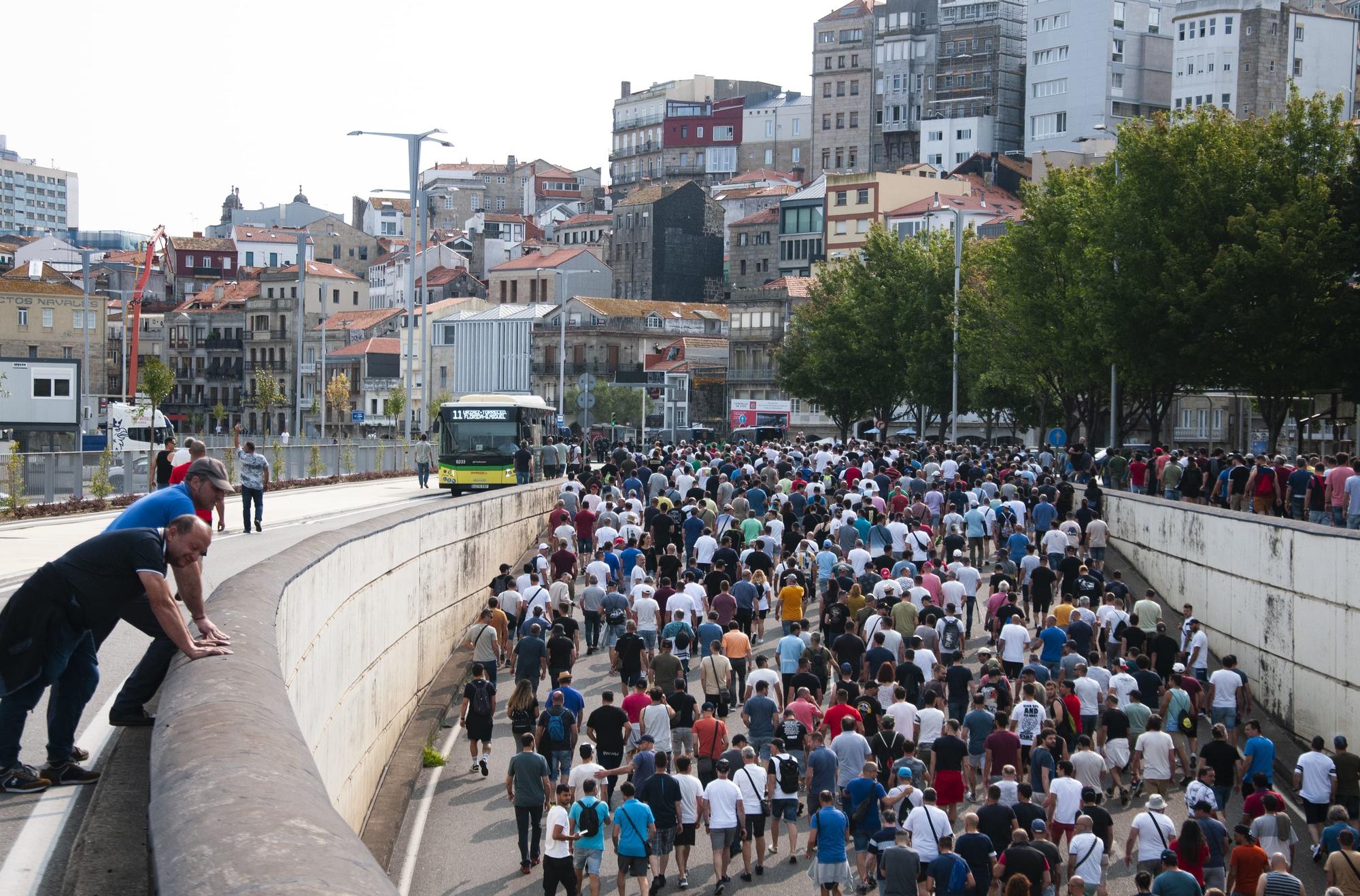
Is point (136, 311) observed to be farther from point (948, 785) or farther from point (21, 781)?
point (21, 781)

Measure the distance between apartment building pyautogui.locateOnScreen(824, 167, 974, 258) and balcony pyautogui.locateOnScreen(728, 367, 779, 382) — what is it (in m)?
10.1

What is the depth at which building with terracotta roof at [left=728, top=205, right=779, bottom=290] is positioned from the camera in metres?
123

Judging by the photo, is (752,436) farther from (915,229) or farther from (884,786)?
(884,786)

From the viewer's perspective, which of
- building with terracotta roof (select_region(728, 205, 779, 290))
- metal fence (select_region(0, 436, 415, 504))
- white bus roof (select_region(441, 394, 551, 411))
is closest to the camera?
metal fence (select_region(0, 436, 415, 504))

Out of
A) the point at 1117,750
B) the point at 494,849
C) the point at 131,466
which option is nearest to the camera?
the point at 494,849

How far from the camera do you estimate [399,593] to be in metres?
20.1

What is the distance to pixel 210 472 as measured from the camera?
7.35 metres

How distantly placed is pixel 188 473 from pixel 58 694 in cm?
115

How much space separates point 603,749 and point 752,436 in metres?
73.5

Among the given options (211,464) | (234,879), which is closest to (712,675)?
(211,464)

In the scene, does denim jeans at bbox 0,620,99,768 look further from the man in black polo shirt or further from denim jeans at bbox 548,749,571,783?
denim jeans at bbox 548,749,571,783

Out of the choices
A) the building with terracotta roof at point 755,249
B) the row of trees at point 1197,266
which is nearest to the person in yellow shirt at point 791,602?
the row of trees at point 1197,266

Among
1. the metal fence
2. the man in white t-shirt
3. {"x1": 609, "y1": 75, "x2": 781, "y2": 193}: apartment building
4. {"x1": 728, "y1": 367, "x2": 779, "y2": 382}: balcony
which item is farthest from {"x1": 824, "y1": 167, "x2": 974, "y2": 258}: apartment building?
the man in white t-shirt

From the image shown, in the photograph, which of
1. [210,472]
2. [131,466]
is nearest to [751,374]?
[131,466]
